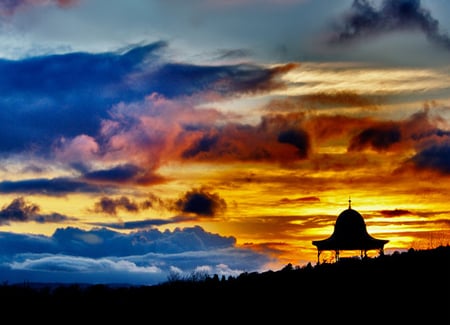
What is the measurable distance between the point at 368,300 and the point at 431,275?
292 centimetres

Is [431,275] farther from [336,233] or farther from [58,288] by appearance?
[336,233]

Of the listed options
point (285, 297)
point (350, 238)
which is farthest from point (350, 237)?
point (285, 297)

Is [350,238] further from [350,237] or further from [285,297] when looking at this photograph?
[285,297]

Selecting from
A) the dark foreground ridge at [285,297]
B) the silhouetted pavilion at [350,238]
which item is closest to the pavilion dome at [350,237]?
the silhouetted pavilion at [350,238]

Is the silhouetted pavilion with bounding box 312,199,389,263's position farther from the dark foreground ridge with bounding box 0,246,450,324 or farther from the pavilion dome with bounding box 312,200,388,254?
the dark foreground ridge with bounding box 0,246,450,324

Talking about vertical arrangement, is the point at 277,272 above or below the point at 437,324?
above

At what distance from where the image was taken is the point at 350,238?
5288 centimetres

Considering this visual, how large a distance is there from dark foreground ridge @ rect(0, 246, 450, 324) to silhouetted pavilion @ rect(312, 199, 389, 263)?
31688mm

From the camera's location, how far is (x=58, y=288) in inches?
557

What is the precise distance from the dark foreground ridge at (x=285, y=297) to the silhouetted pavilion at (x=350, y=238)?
31.7 metres

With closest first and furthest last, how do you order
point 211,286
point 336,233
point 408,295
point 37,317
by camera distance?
point 37,317, point 211,286, point 408,295, point 336,233

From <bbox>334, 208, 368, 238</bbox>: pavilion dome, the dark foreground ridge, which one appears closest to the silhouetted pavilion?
<bbox>334, 208, 368, 238</bbox>: pavilion dome

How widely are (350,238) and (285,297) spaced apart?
3731 cm

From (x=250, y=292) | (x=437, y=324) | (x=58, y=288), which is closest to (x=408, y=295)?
(x=437, y=324)
